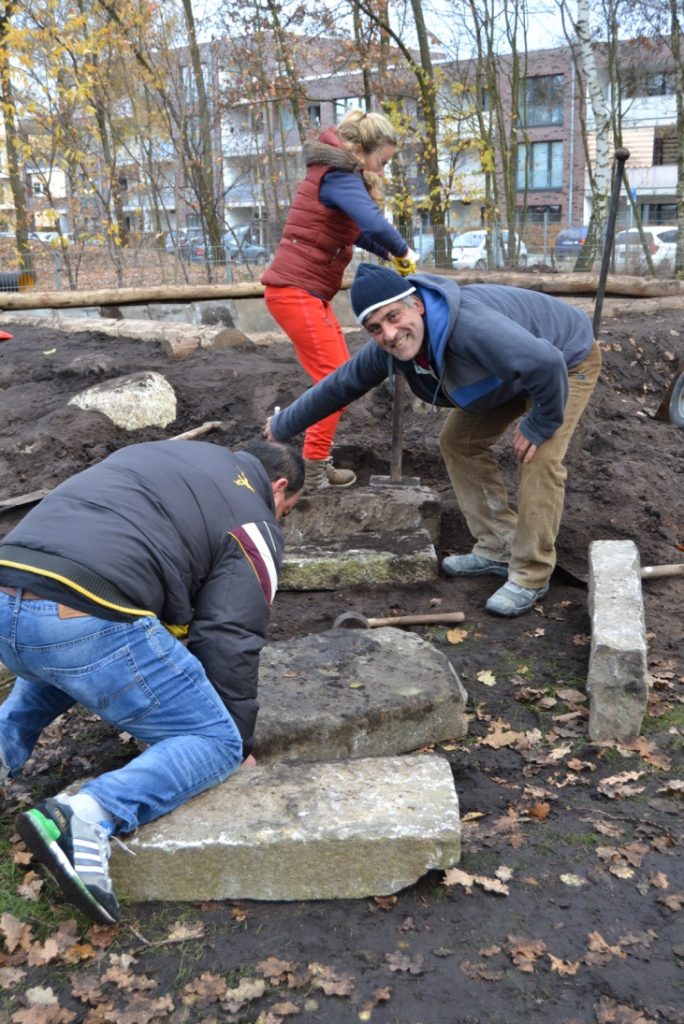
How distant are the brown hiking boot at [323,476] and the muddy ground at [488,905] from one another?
1.16 metres

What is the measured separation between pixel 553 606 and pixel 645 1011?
2.70m

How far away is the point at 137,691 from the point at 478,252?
2177 centimetres

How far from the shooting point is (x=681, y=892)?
9.77 feet

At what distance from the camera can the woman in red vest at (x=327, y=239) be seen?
5.54 metres

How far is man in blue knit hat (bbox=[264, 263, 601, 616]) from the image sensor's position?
4.09 meters

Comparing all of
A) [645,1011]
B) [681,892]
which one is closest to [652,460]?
[681,892]

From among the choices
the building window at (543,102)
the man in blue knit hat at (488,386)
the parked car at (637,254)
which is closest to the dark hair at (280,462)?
the man in blue knit hat at (488,386)

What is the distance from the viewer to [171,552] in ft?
9.72

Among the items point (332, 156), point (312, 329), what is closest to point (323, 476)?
point (312, 329)

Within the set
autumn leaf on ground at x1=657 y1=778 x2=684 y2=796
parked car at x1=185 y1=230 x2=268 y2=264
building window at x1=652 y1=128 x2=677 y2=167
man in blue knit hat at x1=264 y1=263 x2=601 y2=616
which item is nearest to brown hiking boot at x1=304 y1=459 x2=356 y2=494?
man in blue knit hat at x1=264 y1=263 x2=601 y2=616

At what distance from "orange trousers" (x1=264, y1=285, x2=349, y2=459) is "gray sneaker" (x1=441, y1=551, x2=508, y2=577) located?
131 centimetres

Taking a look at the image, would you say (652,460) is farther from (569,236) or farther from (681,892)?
(569,236)

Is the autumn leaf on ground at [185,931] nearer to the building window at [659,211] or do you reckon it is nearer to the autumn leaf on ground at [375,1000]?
the autumn leaf on ground at [375,1000]

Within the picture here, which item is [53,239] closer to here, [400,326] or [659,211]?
[400,326]
